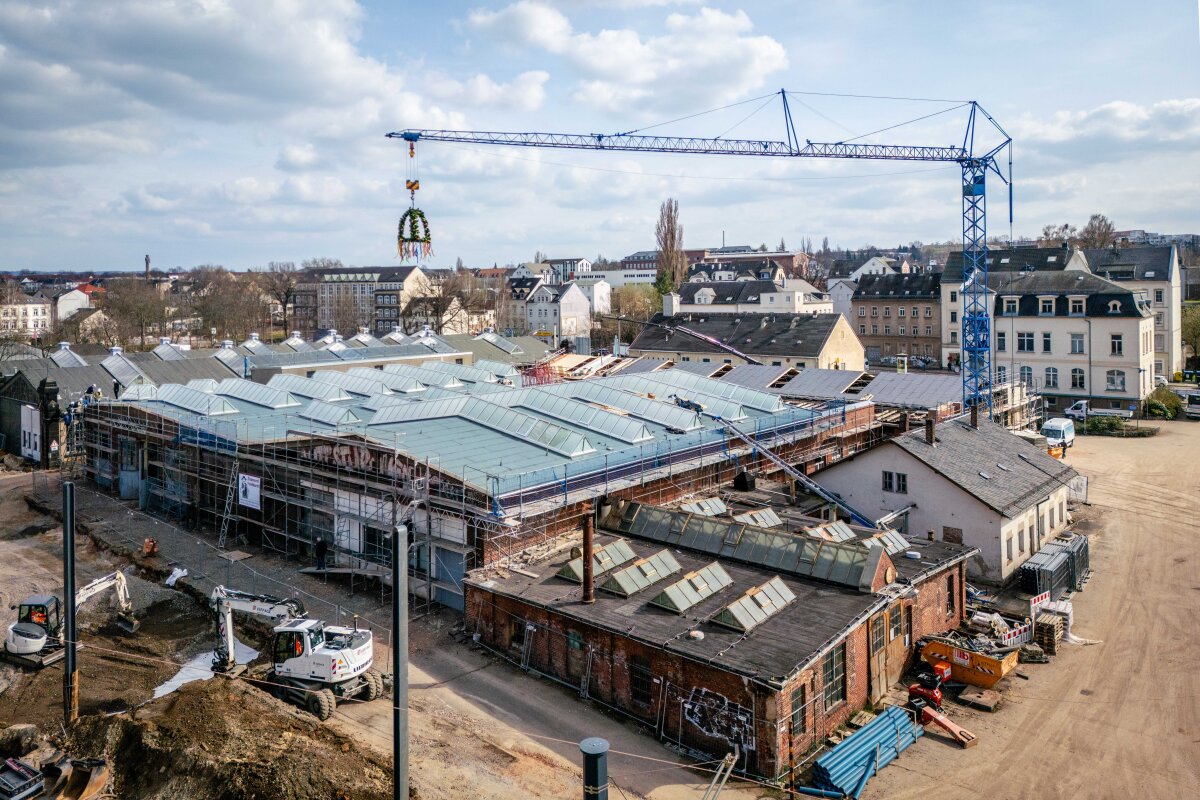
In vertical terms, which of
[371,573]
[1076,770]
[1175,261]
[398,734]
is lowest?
[1076,770]

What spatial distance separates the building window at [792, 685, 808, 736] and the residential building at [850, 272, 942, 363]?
6157 centimetres

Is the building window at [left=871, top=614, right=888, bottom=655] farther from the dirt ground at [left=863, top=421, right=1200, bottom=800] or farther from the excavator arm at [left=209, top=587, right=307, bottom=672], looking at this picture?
the excavator arm at [left=209, top=587, right=307, bottom=672]

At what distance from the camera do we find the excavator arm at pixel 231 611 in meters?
18.3

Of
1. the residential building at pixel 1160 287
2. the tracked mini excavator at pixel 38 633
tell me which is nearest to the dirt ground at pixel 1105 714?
the tracked mini excavator at pixel 38 633

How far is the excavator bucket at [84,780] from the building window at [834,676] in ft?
42.9

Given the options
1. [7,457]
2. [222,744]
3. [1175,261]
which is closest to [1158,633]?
[222,744]

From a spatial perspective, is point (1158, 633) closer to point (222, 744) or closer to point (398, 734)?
point (398, 734)

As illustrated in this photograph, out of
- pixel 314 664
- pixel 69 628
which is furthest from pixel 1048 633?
pixel 69 628

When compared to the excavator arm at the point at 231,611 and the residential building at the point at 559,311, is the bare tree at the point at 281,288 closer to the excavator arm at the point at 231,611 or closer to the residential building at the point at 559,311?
the residential building at the point at 559,311

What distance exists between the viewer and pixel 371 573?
23.5m

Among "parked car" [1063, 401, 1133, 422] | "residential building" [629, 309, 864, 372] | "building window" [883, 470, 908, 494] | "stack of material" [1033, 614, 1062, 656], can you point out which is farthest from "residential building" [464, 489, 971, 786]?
"parked car" [1063, 401, 1133, 422]

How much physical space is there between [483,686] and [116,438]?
24963mm

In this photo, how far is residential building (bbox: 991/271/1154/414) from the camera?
52781mm

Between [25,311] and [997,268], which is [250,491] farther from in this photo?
[25,311]
